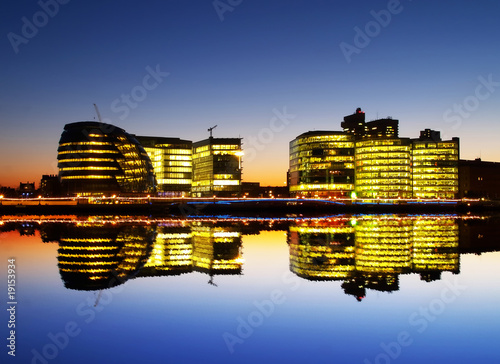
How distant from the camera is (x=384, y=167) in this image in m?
195

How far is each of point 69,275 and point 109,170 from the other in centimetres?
13117

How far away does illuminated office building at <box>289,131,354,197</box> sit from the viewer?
193625 mm

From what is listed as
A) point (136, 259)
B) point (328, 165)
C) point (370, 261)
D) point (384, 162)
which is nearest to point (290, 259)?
point (370, 261)

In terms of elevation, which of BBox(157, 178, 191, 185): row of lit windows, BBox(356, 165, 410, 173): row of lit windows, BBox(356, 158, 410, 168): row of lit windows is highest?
BBox(356, 158, 410, 168): row of lit windows

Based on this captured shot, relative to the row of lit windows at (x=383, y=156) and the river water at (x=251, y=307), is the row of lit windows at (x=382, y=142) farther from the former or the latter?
the river water at (x=251, y=307)

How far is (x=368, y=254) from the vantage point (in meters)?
28.5

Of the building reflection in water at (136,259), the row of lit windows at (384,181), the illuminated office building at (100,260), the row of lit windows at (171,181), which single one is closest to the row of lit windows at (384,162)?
the row of lit windows at (384,181)

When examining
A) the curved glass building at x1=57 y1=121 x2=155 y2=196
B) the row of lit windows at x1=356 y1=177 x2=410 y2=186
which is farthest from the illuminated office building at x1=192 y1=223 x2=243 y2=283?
the row of lit windows at x1=356 y1=177 x2=410 y2=186

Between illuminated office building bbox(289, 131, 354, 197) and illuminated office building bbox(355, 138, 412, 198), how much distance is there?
15.3 feet

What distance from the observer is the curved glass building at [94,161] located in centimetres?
14688

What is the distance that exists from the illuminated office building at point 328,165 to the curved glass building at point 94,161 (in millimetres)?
72691

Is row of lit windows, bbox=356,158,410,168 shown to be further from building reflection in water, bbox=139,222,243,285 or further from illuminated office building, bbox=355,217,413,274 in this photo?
building reflection in water, bbox=139,222,243,285

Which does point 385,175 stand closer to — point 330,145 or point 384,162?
point 384,162

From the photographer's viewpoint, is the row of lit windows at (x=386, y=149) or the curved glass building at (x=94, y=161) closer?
the curved glass building at (x=94, y=161)
